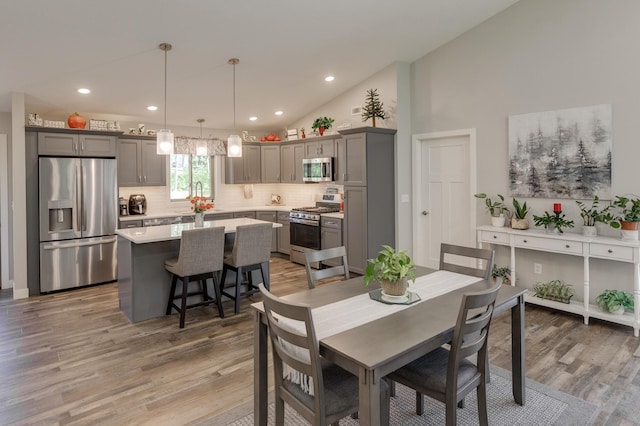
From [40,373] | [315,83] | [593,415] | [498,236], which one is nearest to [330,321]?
[593,415]

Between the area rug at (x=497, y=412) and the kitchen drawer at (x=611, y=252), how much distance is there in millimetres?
1676

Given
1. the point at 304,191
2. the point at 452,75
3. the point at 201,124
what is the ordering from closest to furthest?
the point at 452,75 → the point at 201,124 → the point at 304,191

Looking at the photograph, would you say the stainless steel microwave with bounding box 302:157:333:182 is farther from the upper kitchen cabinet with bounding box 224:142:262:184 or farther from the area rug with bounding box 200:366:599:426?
the area rug with bounding box 200:366:599:426

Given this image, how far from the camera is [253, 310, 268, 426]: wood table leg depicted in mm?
2137

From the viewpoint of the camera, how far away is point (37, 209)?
5.00 m

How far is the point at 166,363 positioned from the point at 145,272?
126 centimetres

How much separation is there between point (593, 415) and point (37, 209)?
236 inches

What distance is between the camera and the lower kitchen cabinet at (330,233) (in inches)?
235

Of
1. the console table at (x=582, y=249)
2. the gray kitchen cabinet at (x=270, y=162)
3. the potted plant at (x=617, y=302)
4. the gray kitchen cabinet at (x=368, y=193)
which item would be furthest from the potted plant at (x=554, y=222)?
the gray kitchen cabinet at (x=270, y=162)

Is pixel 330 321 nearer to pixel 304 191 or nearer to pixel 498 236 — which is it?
pixel 498 236

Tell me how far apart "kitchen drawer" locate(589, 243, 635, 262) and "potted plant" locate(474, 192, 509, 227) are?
1.00 meters

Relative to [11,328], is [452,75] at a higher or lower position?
higher

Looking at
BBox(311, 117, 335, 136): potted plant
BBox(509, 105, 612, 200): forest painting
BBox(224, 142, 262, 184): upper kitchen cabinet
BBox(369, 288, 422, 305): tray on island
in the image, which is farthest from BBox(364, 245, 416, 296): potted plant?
BBox(224, 142, 262, 184): upper kitchen cabinet

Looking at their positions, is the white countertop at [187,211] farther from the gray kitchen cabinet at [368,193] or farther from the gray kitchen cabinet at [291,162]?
the gray kitchen cabinet at [368,193]
